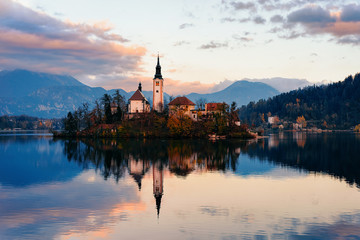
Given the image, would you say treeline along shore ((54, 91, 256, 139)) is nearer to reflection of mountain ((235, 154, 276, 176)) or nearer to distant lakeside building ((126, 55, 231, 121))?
distant lakeside building ((126, 55, 231, 121))

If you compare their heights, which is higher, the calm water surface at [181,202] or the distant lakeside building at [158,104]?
the distant lakeside building at [158,104]

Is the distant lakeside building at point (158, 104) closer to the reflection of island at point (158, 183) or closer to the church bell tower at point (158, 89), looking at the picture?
the church bell tower at point (158, 89)

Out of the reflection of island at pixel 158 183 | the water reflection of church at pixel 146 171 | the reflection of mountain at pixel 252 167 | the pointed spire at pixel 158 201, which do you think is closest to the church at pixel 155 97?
the water reflection of church at pixel 146 171

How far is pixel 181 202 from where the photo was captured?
2884cm

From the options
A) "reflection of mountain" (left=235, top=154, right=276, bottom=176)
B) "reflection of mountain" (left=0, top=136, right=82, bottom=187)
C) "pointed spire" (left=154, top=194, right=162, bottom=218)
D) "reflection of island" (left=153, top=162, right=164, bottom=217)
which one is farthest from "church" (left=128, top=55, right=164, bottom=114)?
"pointed spire" (left=154, top=194, right=162, bottom=218)

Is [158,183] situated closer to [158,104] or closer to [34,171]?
[34,171]

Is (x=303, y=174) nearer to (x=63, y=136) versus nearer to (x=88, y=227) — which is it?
(x=88, y=227)

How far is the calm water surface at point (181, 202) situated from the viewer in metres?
21.2

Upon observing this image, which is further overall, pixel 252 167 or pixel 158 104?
pixel 158 104

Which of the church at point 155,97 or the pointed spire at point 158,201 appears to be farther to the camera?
the church at point 155,97

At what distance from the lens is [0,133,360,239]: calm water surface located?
69.6ft

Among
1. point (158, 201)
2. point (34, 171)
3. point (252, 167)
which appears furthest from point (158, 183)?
point (34, 171)

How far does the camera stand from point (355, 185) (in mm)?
35312

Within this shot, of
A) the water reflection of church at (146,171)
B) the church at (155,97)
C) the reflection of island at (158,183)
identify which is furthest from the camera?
the church at (155,97)
